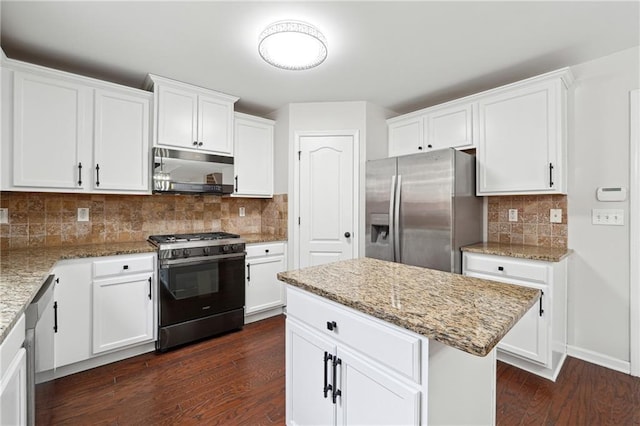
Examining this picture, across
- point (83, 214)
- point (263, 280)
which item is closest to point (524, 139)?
point (263, 280)

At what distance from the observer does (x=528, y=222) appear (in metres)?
2.72

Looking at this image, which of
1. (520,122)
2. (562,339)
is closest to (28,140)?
(520,122)

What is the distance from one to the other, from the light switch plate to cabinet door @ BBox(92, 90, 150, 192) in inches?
148

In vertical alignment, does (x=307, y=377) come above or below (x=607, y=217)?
below

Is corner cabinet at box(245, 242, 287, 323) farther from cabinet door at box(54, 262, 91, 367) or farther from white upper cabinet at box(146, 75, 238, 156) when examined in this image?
cabinet door at box(54, 262, 91, 367)

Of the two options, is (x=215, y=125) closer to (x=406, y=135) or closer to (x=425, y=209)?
(x=406, y=135)

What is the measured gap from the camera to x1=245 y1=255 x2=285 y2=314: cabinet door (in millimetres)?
3078

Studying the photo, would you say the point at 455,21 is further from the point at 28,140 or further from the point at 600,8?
the point at 28,140

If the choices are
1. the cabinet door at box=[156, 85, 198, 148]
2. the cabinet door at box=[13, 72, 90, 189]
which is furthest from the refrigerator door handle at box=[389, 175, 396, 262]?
the cabinet door at box=[13, 72, 90, 189]

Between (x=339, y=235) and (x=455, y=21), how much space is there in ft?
Answer: 7.01

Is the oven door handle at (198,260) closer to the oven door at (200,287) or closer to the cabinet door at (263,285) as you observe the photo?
the oven door at (200,287)

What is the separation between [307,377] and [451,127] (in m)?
2.57

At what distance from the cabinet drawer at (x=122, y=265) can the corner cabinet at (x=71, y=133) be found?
615 millimetres

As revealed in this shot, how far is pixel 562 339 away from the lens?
7.73ft
